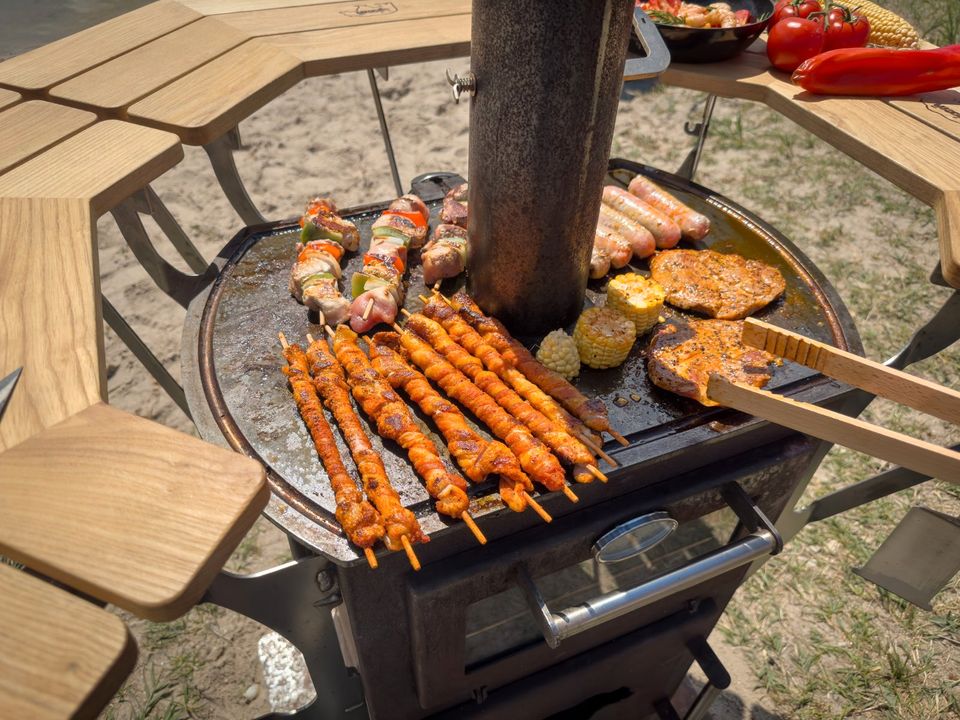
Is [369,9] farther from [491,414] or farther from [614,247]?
[491,414]

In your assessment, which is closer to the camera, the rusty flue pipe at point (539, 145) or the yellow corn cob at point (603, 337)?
the rusty flue pipe at point (539, 145)

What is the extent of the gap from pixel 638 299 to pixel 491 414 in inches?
30.8

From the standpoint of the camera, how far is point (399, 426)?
2.06m

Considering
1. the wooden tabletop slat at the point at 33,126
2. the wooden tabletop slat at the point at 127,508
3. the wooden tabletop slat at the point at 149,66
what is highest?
the wooden tabletop slat at the point at 149,66

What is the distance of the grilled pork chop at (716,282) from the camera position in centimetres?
259

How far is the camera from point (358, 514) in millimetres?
1785

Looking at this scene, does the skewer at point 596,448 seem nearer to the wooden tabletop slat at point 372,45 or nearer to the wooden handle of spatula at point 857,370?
the wooden handle of spatula at point 857,370

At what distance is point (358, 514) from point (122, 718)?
278cm

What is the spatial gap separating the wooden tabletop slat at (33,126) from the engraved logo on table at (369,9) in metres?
1.57

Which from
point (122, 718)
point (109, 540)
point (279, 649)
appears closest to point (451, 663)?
point (109, 540)

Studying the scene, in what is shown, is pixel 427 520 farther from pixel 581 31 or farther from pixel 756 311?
pixel 756 311

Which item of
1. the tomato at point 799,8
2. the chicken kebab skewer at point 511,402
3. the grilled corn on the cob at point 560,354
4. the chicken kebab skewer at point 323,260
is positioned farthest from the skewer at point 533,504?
the tomato at point 799,8

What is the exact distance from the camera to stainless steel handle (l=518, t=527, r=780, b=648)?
77.6 inches

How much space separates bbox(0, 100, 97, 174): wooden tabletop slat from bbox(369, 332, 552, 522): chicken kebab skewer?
1497 millimetres
